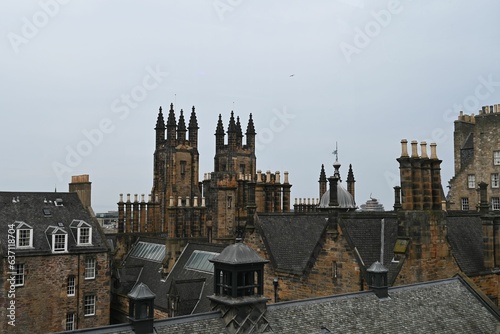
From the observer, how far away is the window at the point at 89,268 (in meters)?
37.2

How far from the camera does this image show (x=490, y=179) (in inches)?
2015

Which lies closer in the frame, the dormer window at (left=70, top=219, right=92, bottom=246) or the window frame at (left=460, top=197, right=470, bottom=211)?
the dormer window at (left=70, top=219, right=92, bottom=246)

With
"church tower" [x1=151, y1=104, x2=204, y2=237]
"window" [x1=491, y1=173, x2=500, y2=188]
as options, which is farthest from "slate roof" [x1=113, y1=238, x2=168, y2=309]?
"window" [x1=491, y1=173, x2=500, y2=188]

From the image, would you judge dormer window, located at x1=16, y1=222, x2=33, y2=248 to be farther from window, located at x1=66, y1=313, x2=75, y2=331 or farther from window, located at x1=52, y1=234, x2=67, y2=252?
window, located at x1=66, y1=313, x2=75, y2=331

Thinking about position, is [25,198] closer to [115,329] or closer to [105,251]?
[105,251]

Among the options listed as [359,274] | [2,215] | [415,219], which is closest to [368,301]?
[359,274]

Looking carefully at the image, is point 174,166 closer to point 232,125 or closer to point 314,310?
point 232,125

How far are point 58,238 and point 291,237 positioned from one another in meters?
17.5

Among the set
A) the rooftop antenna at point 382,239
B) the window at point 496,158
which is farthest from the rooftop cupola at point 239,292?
the window at point 496,158

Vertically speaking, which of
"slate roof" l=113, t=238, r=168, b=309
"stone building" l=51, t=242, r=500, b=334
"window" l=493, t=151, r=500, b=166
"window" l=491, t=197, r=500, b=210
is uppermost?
"window" l=493, t=151, r=500, b=166

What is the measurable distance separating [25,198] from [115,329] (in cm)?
2824

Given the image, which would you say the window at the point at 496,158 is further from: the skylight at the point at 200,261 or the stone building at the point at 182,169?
the skylight at the point at 200,261

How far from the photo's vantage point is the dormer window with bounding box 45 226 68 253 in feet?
117

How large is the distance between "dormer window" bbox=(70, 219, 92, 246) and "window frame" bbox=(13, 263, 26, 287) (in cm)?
Result: 436
